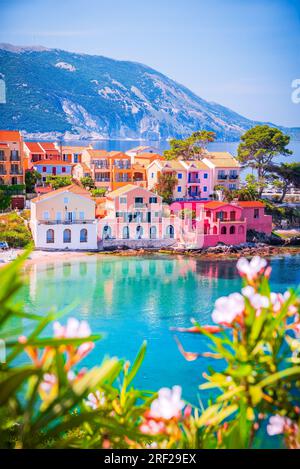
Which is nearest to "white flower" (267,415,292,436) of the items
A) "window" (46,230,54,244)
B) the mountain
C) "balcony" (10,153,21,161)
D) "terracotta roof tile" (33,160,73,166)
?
"window" (46,230,54,244)

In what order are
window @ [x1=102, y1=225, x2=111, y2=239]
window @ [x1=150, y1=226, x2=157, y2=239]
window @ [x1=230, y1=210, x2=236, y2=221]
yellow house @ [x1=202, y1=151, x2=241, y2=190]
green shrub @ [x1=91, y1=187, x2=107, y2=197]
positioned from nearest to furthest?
1. window @ [x1=102, y1=225, x2=111, y2=239]
2. window @ [x1=150, y1=226, x2=157, y2=239]
3. window @ [x1=230, y1=210, x2=236, y2=221]
4. green shrub @ [x1=91, y1=187, x2=107, y2=197]
5. yellow house @ [x1=202, y1=151, x2=241, y2=190]

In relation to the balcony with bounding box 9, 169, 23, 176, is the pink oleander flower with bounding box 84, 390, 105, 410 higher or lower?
lower

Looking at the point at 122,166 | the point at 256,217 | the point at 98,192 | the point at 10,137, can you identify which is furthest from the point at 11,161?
the point at 256,217

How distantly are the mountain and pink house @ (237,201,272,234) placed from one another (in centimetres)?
2213

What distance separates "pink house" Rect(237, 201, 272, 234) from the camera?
1341cm

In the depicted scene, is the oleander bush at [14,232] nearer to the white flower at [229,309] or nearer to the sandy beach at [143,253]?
the sandy beach at [143,253]

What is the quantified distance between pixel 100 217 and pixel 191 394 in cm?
795

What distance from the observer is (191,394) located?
16.9 feet

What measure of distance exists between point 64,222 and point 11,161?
2.61 m

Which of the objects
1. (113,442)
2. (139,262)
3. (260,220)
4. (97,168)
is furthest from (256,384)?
(97,168)

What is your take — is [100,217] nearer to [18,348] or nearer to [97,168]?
[97,168]

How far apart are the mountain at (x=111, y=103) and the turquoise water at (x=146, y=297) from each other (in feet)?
79.5

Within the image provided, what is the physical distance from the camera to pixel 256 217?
13508 mm

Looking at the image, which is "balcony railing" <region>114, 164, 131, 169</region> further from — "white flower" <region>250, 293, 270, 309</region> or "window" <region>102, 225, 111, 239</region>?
"white flower" <region>250, 293, 270, 309</region>
